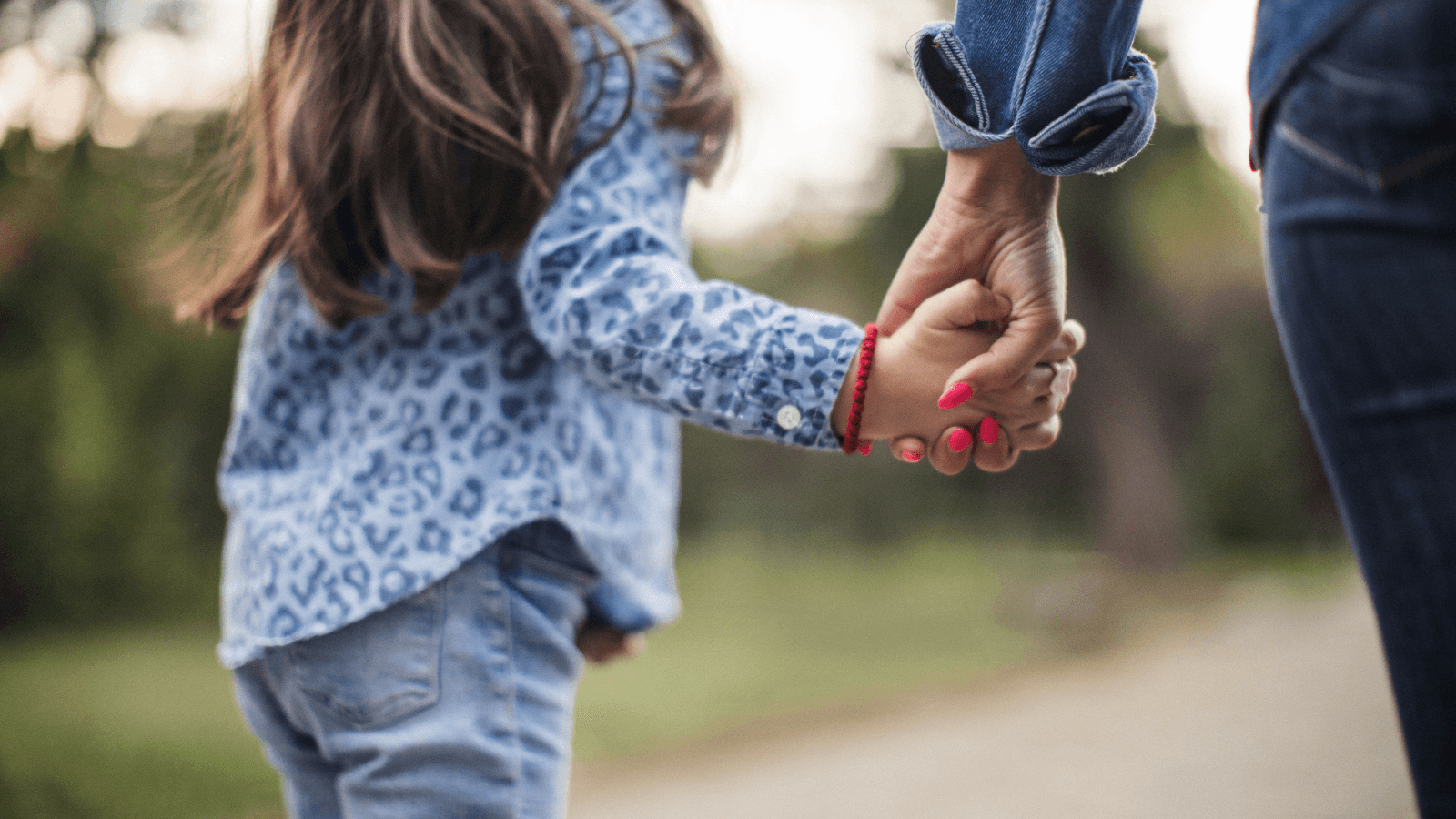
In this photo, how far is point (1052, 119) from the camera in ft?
4.12

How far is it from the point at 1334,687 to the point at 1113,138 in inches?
238

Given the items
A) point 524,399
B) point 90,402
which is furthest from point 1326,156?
point 90,402

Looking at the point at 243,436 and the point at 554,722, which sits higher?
the point at 243,436

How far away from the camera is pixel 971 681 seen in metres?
6.75

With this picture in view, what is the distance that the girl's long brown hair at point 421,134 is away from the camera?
1.31m

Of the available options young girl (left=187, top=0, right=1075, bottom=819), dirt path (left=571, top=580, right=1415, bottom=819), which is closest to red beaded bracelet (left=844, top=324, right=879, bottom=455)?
young girl (left=187, top=0, right=1075, bottom=819)

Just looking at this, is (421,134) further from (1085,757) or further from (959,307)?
(1085,757)

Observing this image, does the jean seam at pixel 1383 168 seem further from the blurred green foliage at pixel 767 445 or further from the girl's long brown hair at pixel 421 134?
the blurred green foliage at pixel 767 445

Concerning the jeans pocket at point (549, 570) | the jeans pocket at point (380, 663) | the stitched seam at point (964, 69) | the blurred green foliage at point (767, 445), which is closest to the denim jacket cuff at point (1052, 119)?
the stitched seam at point (964, 69)

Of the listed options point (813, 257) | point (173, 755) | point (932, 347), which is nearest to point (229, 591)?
point (932, 347)

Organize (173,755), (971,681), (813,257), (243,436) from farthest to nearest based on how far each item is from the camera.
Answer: (813,257)
(971,681)
(173,755)
(243,436)

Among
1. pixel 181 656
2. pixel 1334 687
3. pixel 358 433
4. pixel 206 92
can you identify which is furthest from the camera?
pixel 181 656

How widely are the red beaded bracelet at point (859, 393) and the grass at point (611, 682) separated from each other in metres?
4.42

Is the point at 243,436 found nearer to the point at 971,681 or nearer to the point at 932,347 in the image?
the point at 932,347
